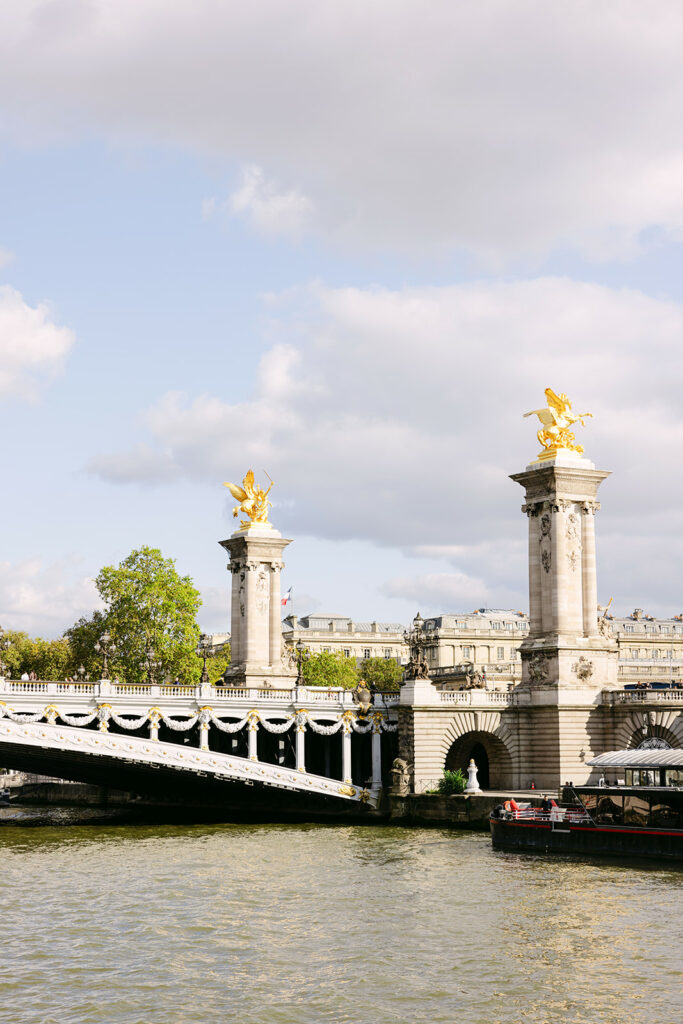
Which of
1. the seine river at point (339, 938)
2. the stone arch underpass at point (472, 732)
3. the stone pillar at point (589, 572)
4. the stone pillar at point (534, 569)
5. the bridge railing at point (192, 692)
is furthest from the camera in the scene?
the stone pillar at point (534, 569)

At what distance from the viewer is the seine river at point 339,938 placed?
2252 centimetres

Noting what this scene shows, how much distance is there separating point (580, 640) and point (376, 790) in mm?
10383

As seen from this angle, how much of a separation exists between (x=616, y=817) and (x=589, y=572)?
16.4 m

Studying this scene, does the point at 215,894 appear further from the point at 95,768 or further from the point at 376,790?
the point at 95,768

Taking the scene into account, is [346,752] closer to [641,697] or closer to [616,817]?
[641,697]

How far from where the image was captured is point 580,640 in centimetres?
5441

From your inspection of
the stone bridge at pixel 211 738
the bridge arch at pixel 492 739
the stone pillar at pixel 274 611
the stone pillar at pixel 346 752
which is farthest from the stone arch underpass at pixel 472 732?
the stone pillar at pixel 274 611

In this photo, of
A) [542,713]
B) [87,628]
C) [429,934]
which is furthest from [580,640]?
[87,628]

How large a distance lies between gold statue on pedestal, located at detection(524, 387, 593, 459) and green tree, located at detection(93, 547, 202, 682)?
87.5ft

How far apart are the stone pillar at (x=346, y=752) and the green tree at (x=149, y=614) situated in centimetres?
2007

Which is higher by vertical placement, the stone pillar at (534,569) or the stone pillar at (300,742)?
the stone pillar at (534,569)

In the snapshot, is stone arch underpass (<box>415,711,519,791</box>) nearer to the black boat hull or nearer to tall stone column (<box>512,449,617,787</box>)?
tall stone column (<box>512,449,617,787</box>)

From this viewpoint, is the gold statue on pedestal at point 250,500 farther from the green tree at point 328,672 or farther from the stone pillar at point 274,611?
the green tree at point 328,672

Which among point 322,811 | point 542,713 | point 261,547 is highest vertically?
point 261,547
